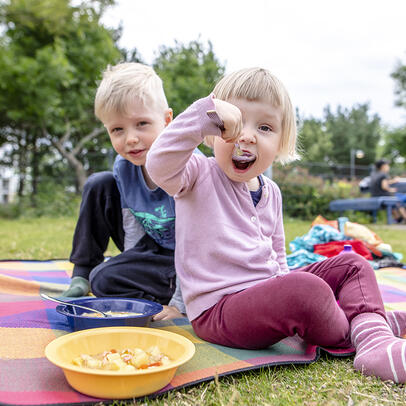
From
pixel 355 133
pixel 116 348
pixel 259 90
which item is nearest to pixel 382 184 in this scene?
pixel 259 90

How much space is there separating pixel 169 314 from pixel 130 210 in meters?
0.48

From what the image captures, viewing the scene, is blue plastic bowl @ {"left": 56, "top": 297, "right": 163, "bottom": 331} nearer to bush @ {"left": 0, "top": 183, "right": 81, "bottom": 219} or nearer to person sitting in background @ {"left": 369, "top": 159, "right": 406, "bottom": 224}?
bush @ {"left": 0, "top": 183, "right": 81, "bottom": 219}

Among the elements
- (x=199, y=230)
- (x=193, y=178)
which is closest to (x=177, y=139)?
(x=193, y=178)

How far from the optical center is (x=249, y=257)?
148 centimetres

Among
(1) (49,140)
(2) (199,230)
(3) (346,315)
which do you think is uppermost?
(1) (49,140)

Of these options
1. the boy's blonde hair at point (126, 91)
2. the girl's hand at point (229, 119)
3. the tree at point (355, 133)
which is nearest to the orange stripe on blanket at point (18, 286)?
the boy's blonde hair at point (126, 91)

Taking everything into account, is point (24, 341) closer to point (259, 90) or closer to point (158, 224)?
point (158, 224)

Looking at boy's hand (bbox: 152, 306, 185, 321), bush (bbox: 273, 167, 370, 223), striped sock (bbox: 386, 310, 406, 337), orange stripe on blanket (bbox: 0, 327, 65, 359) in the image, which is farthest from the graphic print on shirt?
bush (bbox: 273, 167, 370, 223)

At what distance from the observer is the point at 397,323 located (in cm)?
156

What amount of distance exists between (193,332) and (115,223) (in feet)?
2.39


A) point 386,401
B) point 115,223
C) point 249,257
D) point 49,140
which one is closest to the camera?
point 386,401

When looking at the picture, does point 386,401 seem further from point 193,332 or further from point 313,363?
point 193,332

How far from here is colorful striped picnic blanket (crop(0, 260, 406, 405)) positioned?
3.44 feet

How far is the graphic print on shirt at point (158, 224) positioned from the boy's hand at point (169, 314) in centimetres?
29
